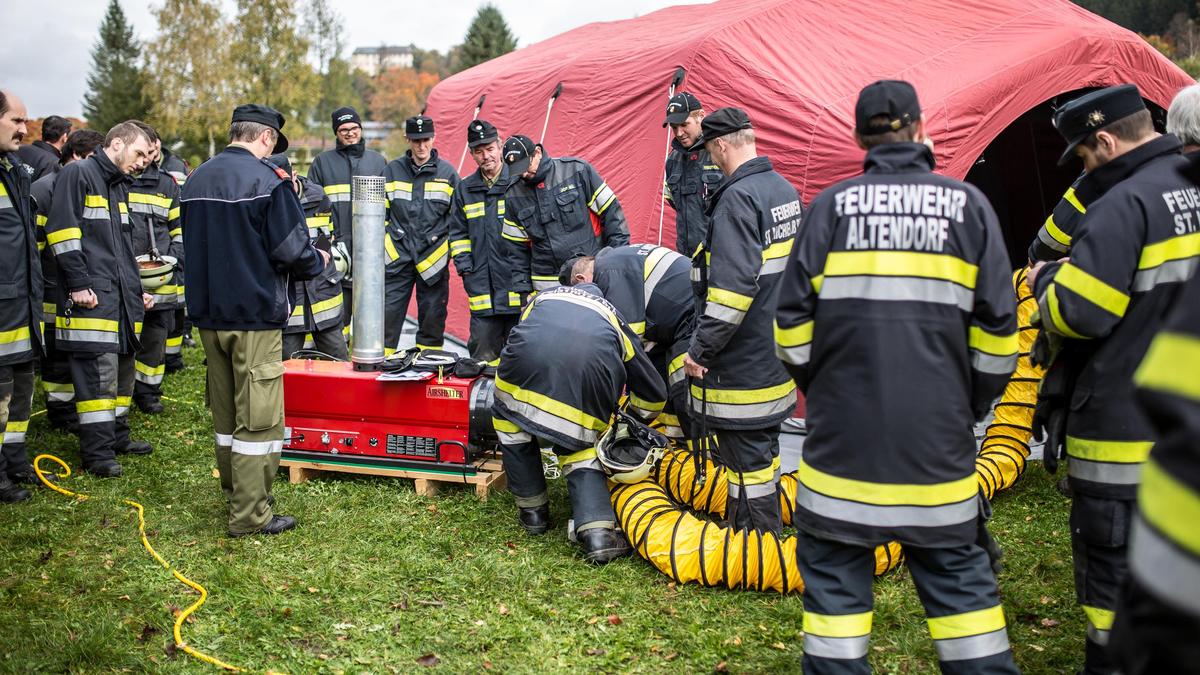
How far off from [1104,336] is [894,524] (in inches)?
36.6

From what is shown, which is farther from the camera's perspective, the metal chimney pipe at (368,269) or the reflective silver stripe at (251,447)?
the metal chimney pipe at (368,269)

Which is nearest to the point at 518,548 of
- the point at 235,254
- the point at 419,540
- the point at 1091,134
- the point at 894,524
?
the point at 419,540

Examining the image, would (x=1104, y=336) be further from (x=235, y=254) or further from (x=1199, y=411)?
(x=235, y=254)

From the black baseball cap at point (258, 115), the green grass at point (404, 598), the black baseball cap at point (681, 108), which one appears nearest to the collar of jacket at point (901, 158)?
the green grass at point (404, 598)

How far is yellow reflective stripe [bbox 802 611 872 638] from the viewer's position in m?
2.71

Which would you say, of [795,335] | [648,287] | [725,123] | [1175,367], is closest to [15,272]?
[648,287]

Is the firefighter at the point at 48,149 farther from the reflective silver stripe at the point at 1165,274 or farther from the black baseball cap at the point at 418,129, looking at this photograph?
the reflective silver stripe at the point at 1165,274

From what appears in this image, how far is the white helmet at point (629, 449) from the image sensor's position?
470 centimetres

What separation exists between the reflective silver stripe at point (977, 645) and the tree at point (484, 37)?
3708 cm

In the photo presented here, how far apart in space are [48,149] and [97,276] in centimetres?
295

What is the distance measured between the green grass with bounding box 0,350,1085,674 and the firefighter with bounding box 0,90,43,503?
0.65 meters

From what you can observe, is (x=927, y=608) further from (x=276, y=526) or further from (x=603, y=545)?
Result: (x=276, y=526)

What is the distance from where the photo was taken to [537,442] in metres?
4.78

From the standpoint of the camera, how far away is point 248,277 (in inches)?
180
